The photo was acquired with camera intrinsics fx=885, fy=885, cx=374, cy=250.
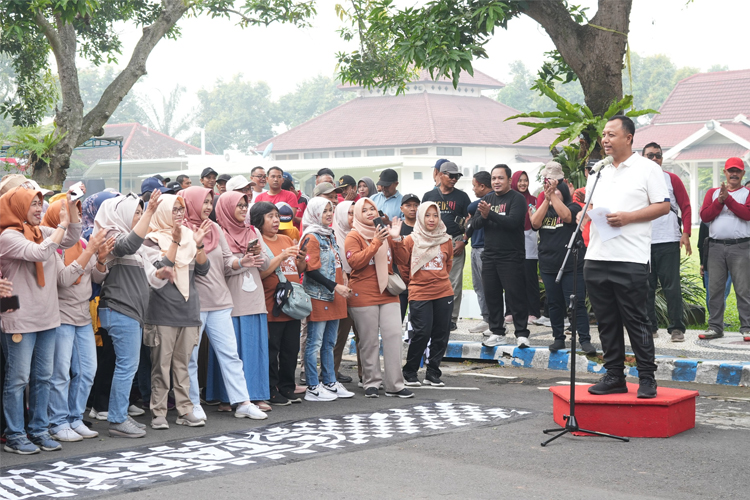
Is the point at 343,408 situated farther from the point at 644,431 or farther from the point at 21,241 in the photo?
the point at 21,241

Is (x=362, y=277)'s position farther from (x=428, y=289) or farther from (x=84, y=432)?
(x=84, y=432)

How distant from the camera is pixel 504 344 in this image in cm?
1033

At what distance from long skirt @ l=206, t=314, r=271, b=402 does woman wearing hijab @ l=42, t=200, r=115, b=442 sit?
1.29m

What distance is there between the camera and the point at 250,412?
7.18 meters

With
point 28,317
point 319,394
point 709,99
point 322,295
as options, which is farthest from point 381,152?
point 28,317

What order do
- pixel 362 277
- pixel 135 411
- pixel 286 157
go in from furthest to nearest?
pixel 286 157 < pixel 362 277 < pixel 135 411

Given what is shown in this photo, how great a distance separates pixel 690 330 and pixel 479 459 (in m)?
5.96

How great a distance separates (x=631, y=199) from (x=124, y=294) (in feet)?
12.5

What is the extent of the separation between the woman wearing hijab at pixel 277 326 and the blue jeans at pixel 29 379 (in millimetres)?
2108

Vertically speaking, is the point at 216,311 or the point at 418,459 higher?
the point at 216,311

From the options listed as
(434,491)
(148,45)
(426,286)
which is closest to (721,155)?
(148,45)

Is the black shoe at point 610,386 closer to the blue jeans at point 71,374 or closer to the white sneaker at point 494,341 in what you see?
the white sneaker at point 494,341

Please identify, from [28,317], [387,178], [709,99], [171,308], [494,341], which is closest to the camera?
[28,317]

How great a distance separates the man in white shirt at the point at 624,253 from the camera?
6.43 m
